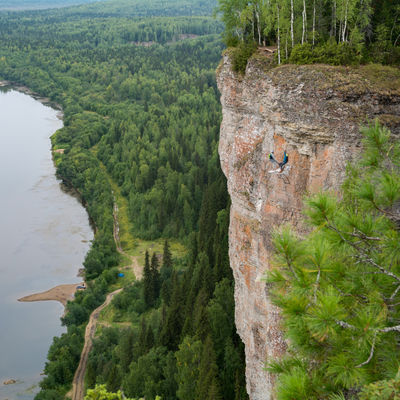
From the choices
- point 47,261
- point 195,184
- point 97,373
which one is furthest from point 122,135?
point 97,373

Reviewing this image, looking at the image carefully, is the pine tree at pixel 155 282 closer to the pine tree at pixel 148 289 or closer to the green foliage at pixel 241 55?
the pine tree at pixel 148 289

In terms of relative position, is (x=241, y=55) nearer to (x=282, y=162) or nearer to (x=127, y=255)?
(x=282, y=162)

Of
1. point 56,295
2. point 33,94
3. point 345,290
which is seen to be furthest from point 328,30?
point 33,94

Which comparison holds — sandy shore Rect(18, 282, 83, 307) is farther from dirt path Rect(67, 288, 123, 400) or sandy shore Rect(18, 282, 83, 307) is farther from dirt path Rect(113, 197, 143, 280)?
dirt path Rect(113, 197, 143, 280)

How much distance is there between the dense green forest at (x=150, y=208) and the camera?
2906cm

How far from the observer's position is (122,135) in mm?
87812

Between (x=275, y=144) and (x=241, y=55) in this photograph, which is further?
(x=241, y=55)

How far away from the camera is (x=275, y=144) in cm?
1412

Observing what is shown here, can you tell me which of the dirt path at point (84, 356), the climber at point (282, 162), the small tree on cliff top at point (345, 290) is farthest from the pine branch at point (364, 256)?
the dirt path at point (84, 356)

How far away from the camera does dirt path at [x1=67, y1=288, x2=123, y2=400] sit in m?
33.9

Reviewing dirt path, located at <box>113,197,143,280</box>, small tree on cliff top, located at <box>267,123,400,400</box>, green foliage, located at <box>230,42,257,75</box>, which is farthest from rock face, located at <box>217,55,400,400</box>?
dirt path, located at <box>113,197,143,280</box>

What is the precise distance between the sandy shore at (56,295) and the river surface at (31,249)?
0.60 m

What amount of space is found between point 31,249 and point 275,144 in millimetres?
42920

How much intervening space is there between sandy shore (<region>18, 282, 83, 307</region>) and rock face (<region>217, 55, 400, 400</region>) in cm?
2861
